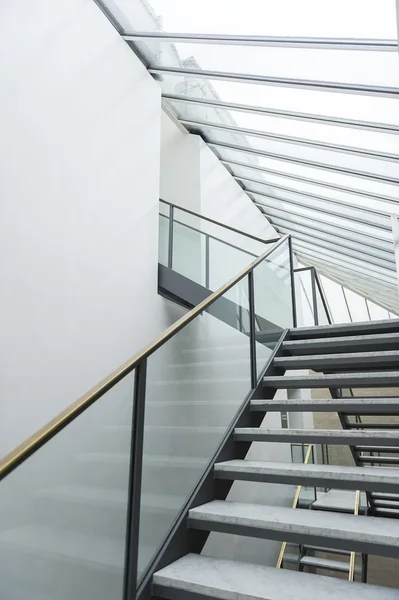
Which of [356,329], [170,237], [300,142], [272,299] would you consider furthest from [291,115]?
[356,329]

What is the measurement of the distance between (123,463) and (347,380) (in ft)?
6.22

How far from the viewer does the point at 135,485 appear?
2.02m

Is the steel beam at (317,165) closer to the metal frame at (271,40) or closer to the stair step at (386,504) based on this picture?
the metal frame at (271,40)

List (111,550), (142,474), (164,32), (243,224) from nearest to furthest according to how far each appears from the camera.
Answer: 1. (111,550)
2. (142,474)
3. (164,32)
4. (243,224)

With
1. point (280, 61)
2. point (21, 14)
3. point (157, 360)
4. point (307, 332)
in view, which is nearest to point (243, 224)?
point (280, 61)

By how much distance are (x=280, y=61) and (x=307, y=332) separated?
3.16 metres

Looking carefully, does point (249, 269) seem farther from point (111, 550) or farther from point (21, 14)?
point (21, 14)

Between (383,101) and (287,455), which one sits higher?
(383,101)

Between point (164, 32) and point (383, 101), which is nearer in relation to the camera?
point (383, 101)

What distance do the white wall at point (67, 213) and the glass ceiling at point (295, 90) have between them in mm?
877

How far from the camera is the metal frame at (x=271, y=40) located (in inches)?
161

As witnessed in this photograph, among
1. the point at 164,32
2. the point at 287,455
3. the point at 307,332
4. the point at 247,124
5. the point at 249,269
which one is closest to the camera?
the point at 249,269

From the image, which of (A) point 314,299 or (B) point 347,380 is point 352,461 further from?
(B) point 347,380

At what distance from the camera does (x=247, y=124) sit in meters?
6.83
